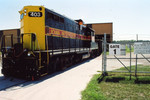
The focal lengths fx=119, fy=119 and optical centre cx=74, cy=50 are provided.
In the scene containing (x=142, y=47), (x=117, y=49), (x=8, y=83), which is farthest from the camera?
(x=117, y=49)

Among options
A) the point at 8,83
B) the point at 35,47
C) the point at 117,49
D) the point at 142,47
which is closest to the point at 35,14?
the point at 35,47

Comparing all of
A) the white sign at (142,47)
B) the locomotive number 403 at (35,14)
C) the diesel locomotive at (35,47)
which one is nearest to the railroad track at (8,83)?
the diesel locomotive at (35,47)

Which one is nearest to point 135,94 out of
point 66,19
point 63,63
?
point 63,63

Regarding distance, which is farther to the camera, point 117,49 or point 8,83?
point 117,49

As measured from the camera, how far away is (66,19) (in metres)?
9.68

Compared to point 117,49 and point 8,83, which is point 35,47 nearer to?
point 8,83

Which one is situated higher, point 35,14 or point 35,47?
point 35,14

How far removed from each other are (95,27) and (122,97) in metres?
23.7

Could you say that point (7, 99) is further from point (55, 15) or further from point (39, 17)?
point (55, 15)

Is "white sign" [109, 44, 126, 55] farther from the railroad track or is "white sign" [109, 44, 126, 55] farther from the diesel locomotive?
the railroad track

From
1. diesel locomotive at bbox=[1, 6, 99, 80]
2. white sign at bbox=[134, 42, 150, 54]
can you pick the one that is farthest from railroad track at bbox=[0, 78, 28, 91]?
white sign at bbox=[134, 42, 150, 54]

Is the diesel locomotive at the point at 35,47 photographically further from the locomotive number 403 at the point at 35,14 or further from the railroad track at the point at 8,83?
the railroad track at the point at 8,83

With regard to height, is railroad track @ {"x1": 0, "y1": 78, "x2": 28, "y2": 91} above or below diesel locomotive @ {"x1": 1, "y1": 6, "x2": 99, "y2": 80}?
below

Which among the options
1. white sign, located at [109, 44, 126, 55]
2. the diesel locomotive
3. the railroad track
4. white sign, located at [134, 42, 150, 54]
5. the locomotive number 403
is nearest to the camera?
the railroad track
